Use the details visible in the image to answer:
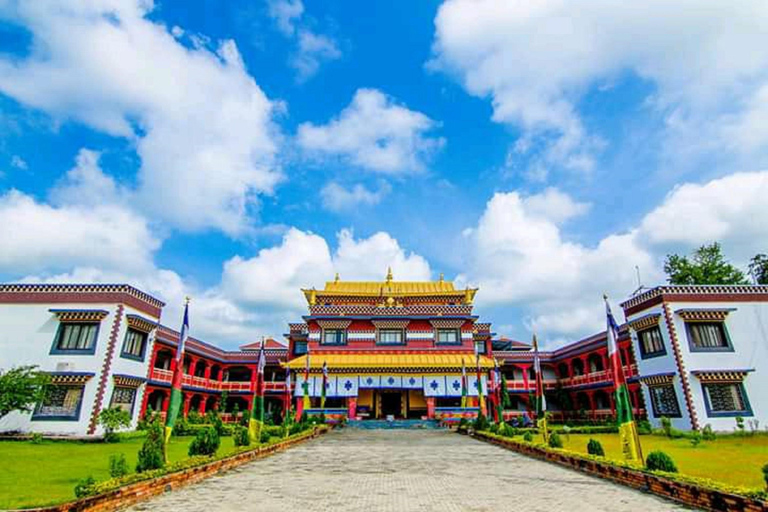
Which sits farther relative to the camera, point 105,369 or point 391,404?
point 391,404

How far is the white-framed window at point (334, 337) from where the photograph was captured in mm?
33812

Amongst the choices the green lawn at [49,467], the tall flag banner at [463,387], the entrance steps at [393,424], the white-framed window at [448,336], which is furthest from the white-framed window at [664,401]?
the green lawn at [49,467]

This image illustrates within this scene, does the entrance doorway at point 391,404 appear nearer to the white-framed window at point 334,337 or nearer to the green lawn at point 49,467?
the white-framed window at point 334,337

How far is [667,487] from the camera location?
8039mm

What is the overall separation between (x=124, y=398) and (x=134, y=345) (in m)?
2.67

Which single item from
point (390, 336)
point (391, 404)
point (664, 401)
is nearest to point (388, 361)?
point (390, 336)

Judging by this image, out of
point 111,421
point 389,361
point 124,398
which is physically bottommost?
point 111,421

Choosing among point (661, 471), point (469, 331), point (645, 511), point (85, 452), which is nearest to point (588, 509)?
point (645, 511)

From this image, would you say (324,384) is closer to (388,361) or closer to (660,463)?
(388,361)

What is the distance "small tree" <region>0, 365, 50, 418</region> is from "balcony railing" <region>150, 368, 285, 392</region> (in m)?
8.44

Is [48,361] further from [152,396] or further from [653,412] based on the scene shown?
[653,412]

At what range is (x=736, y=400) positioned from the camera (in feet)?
71.1

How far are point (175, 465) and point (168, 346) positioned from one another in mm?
21622

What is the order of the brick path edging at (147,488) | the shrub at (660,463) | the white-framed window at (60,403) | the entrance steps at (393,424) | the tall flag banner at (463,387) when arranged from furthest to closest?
the tall flag banner at (463,387) < the entrance steps at (393,424) < the white-framed window at (60,403) < the shrub at (660,463) < the brick path edging at (147,488)
